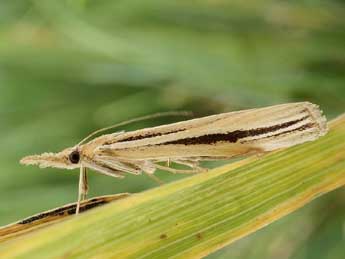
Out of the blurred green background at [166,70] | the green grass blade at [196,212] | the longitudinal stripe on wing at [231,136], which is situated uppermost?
the blurred green background at [166,70]

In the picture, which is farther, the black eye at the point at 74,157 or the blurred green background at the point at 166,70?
the blurred green background at the point at 166,70

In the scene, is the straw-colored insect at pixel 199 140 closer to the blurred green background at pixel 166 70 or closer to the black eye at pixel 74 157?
the black eye at pixel 74 157

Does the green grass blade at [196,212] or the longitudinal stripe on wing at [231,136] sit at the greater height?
the longitudinal stripe on wing at [231,136]

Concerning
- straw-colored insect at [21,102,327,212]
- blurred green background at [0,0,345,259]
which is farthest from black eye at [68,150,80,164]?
blurred green background at [0,0,345,259]

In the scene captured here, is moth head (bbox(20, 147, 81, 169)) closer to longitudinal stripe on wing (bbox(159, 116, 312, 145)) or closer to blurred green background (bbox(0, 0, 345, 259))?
longitudinal stripe on wing (bbox(159, 116, 312, 145))

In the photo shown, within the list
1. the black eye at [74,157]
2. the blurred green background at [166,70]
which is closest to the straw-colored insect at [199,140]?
the black eye at [74,157]

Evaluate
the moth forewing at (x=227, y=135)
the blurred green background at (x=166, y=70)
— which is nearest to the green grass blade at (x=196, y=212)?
the moth forewing at (x=227, y=135)

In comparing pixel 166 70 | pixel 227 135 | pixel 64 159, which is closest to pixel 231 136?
pixel 227 135
